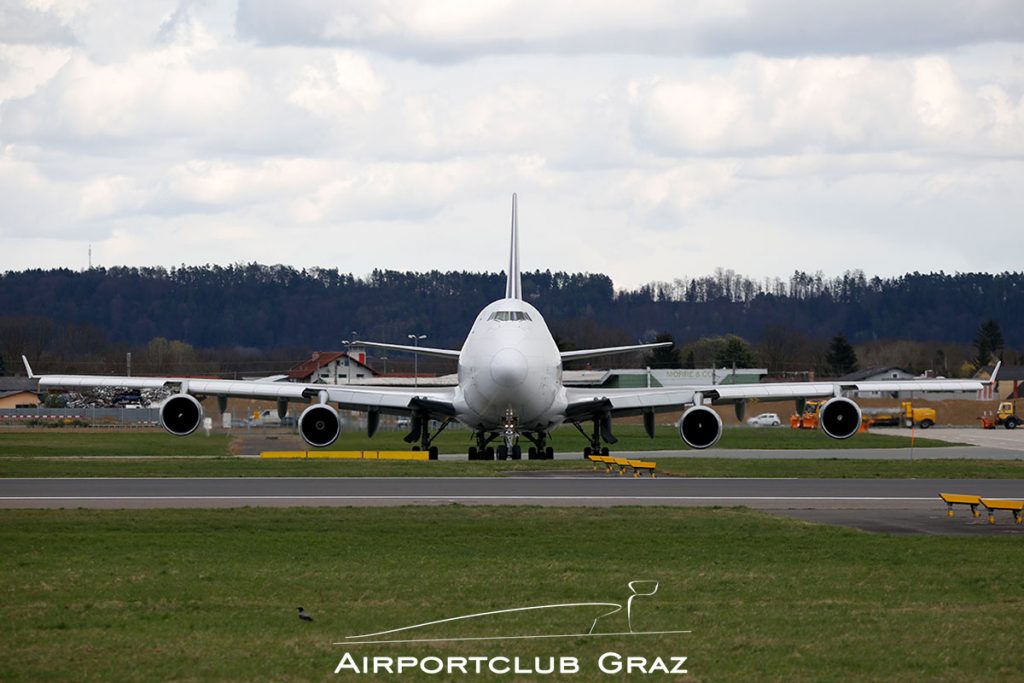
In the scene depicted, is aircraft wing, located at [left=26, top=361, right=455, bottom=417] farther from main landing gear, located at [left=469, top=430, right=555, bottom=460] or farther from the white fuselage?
main landing gear, located at [left=469, top=430, right=555, bottom=460]

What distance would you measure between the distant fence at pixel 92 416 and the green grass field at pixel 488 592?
64.9 metres

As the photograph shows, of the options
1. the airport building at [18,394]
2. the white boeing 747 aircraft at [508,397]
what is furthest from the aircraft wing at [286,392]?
the airport building at [18,394]

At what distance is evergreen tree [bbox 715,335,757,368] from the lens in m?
147

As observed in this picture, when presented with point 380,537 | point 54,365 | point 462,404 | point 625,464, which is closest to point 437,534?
point 380,537

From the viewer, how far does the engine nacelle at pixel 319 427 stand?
132ft

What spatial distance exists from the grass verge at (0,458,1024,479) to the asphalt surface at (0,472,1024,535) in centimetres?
175

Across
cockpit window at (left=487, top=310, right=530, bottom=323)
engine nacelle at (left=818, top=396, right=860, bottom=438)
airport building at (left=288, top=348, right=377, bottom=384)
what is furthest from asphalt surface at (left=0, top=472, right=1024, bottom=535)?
airport building at (left=288, top=348, right=377, bottom=384)

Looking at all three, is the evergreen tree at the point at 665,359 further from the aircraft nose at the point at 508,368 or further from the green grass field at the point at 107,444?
the aircraft nose at the point at 508,368

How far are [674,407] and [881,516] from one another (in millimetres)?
19103

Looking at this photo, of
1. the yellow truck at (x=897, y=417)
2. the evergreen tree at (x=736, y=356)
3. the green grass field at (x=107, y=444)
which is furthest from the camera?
the evergreen tree at (x=736, y=356)

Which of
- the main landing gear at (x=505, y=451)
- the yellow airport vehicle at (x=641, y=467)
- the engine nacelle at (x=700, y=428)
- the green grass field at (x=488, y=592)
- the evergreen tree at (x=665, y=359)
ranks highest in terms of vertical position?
the evergreen tree at (x=665, y=359)

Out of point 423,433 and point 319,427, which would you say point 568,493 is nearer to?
point 319,427

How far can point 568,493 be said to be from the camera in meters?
30.0

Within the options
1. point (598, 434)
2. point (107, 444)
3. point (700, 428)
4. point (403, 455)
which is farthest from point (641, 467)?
point (107, 444)
